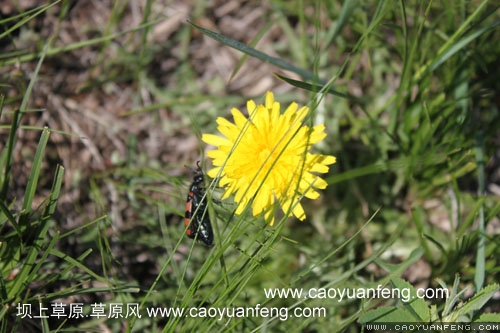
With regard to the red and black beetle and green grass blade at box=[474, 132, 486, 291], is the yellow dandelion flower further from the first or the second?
green grass blade at box=[474, 132, 486, 291]

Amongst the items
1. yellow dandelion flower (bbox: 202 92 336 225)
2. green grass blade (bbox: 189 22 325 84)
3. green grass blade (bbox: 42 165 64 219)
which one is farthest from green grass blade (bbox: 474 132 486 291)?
green grass blade (bbox: 42 165 64 219)

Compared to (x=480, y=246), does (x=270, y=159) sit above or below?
above

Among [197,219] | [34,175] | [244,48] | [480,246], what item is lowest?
[480,246]

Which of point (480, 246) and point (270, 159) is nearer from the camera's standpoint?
point (270, 159)

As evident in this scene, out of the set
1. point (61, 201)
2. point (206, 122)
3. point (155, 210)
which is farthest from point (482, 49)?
point (61, 201)

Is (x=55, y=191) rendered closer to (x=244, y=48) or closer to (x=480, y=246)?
(x=244, y=48)

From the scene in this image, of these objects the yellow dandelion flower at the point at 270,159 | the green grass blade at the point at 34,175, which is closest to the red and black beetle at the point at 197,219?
the yellow dandelion flower at the point at 270,159

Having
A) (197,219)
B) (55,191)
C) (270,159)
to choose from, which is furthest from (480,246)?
(55,191)

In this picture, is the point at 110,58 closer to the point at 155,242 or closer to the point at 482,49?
the point at 155,242
